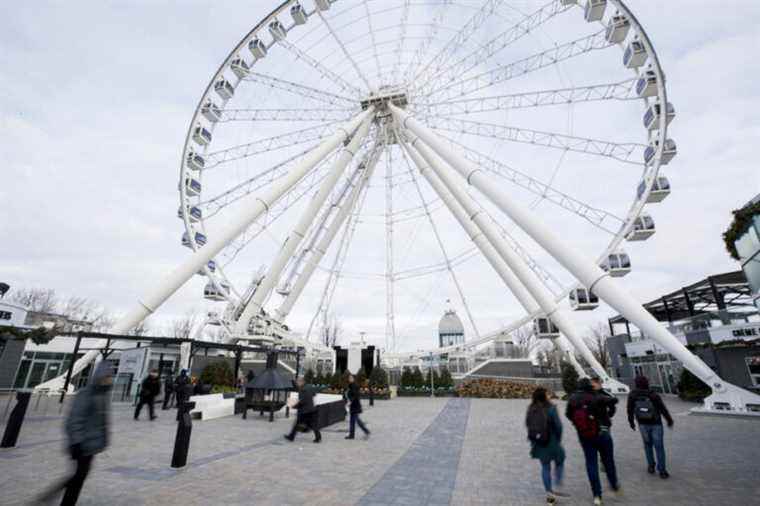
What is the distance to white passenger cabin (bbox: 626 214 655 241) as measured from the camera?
1708 cm

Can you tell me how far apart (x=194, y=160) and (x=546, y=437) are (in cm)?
2350

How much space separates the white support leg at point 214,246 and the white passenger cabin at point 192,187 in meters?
5.70

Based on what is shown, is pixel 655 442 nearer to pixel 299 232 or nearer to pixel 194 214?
pixel 299 232

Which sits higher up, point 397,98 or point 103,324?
point 397,98

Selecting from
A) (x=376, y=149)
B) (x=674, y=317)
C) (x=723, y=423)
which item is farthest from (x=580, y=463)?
(x=674, y=317)

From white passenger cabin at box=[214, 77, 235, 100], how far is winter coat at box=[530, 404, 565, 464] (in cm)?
2405

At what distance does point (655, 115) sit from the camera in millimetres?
16734

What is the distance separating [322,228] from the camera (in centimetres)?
2478

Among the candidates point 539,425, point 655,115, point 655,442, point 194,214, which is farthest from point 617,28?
point 194,214

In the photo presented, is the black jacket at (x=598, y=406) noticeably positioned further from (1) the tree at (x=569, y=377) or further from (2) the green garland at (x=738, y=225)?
(1) the tree at (x=569, y=377)

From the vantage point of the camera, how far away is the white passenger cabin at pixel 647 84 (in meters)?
16.3

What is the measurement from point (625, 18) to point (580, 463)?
18.8 meters

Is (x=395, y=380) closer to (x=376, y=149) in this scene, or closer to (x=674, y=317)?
(x=376, y=149)

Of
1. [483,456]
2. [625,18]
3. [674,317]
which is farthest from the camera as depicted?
[674,317]
